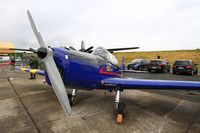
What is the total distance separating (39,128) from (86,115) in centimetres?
134

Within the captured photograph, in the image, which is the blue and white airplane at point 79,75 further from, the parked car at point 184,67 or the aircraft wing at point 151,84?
the parked car at point 184,67

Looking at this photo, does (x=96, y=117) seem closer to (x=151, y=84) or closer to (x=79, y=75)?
(x=79, y=75)

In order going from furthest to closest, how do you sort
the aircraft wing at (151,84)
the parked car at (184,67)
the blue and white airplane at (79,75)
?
the parked car at (184,67) → the aircraft wing at (151,84) → the blue and white airplane at (79,75)

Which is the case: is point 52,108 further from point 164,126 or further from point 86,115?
point 164,126

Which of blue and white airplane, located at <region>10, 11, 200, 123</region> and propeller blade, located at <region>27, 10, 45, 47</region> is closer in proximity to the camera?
blue and white airplane, located at <region>10, 11, 200, 123</region>

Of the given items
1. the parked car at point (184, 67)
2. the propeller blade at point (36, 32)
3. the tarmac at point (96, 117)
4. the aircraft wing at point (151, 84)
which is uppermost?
the propeller blade at point (36, 32)

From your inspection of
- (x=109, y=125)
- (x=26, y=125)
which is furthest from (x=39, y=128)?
(x=109, y=125)

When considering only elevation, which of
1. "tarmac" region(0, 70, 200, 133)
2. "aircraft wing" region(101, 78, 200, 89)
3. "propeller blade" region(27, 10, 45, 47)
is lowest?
"tarmac" region(0, 70, 200, 133)

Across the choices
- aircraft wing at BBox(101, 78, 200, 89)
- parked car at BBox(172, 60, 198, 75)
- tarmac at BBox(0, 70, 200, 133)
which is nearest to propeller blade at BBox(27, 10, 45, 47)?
tarmac at BBox(0, 70, 200, 133)

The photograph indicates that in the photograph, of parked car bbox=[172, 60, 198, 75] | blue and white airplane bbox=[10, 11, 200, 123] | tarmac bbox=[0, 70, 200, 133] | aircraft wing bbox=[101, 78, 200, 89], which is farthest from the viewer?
parked car bbox=[172, 60, 198, 75]

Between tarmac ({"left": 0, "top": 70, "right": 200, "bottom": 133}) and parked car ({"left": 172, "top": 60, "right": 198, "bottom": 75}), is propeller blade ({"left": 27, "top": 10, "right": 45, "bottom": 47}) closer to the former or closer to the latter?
tarmac ({"left": 0, "top": 70, "right": 200, "bottom": 133})

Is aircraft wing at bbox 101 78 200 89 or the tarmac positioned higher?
aircraft wing at bbox 101 78 200 89

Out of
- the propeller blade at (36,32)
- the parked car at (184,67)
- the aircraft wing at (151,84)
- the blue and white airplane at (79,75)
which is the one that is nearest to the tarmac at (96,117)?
the blue and white airplane at (79,75)

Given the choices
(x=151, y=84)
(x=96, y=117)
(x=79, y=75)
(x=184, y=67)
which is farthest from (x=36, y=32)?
(x=184, y=67)
